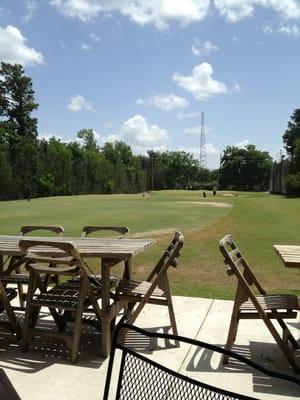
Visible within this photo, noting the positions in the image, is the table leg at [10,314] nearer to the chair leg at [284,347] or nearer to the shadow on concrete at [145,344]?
the shadow on concrete at [145,344]

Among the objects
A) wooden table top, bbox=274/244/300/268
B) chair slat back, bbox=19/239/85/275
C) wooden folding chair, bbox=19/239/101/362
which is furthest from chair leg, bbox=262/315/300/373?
chair slat back, bbox=19/239/85/275

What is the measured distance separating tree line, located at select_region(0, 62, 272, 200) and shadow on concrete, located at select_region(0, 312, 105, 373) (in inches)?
1878

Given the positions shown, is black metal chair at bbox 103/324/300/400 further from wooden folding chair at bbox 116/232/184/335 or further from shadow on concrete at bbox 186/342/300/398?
wooden folding chair at bbox 116/232/184/335

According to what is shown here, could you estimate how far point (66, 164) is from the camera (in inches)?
2411

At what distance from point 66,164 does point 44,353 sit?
192 ft

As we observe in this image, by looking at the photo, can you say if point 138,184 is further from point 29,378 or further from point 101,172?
point 29,378

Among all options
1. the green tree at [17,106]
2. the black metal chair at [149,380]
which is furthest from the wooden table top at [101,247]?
the green tree at [17,106]

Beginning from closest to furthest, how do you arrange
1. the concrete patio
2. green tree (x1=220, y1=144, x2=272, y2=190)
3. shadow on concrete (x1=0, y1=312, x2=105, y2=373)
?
the concrete patio, shadow on concrete (x1=0, y1=312, x2=105, y2=373), green tree (x1=220, y1=144, x2=272, y2=190)

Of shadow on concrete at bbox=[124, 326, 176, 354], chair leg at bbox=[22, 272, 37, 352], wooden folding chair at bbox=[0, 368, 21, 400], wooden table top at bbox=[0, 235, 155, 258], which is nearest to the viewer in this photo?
wooden folding chair at bbox=[0, 368, 21, 400]

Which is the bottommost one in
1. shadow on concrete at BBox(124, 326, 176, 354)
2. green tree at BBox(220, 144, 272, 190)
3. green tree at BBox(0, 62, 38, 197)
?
shadow on concrete at BBox(124, 326, 176, 354)

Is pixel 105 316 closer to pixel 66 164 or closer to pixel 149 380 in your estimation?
pixel 149 380

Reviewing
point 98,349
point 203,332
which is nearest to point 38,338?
point 98,349

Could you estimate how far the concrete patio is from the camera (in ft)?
11.0

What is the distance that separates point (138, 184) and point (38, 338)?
79687mm
